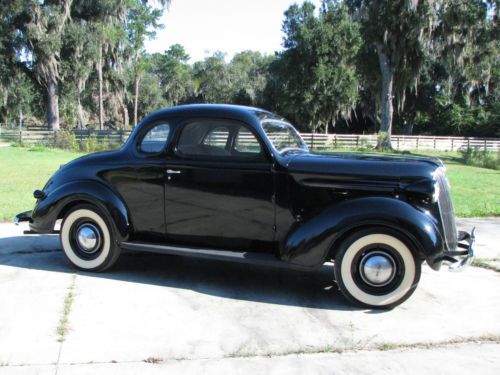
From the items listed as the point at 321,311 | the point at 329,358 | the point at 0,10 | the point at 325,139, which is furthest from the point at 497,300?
the point at 0,10

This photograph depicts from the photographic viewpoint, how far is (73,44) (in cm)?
3008

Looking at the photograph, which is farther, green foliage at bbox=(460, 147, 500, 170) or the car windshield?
green foliage at bbox=(460, 147, 500, 170)

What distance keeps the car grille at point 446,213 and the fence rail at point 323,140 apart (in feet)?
74.5

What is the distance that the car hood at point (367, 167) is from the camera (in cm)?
423

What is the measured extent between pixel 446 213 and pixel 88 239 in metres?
3.51

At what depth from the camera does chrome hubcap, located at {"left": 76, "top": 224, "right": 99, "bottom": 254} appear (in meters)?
5.12

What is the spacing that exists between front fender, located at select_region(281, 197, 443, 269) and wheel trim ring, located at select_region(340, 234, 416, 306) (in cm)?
11

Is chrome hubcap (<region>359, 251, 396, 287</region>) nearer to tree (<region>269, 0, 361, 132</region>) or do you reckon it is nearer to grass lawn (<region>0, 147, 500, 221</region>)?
grass lawn (<region>0, 147, 500, 221</region>)

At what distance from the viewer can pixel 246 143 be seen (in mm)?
4676

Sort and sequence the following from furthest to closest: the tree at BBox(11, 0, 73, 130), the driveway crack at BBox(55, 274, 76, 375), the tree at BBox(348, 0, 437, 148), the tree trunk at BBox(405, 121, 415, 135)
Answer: the tree trunk at BBox(405, 121, 415, 135) < the tree at BBox(11, 0, 73, 130) < the tree at BBox(348, 0, 437, 148) < the driveway crack at BBox(55, 274, 76, 375)

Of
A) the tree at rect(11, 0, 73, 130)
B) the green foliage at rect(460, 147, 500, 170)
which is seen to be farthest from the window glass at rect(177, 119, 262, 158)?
the tree at rect(11, 0, 73, 130)

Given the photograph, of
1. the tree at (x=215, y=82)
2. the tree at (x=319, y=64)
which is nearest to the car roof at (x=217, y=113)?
the tree at (x=319, y=64)

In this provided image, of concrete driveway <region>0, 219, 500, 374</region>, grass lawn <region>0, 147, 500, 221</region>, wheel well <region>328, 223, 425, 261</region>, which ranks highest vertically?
wheel well <region>328, 223, 425, 261</region>

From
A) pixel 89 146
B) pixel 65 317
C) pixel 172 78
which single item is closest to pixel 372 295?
pixel 65 317
